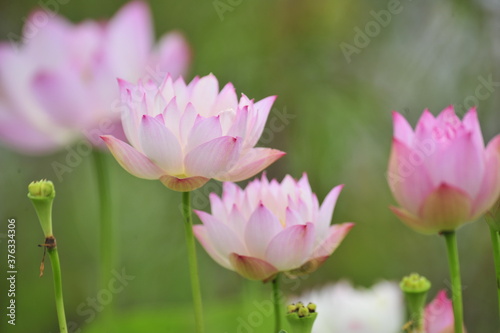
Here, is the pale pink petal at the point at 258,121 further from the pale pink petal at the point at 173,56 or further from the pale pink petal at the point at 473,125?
the pale pink petal at the point at 173,56

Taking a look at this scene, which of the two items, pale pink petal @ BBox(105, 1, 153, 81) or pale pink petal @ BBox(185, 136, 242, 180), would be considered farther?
pale pink petal @ BBox(105, 1, 153, 81)

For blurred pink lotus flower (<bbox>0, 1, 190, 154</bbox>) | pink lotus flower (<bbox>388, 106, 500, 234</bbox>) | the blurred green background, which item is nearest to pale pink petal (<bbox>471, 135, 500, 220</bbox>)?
pink lotus flower (<bbox>388, 106, 500, 234</bbox>)

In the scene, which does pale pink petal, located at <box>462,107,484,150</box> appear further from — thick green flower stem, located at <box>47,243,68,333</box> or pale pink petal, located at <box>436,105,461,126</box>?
thick green flower stem, located at <box>47,243,68,333</box>

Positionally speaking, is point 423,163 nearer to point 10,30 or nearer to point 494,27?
point 494,27

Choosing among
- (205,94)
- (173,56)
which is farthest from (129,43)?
A: (205,94)

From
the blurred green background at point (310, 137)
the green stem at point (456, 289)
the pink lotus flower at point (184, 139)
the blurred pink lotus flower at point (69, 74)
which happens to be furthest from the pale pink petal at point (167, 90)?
the blurred green background at point (310, 137)

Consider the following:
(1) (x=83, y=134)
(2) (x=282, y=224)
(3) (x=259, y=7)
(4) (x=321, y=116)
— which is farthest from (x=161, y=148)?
(3) (x=259, y=7)
